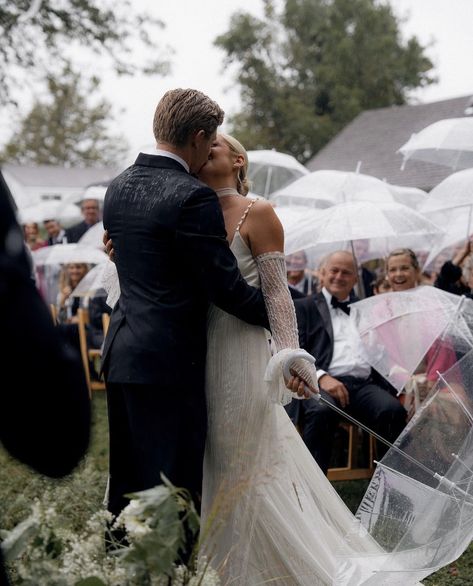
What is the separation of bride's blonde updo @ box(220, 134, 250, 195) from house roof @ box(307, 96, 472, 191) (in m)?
25.9

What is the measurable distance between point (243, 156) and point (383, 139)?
103 feet

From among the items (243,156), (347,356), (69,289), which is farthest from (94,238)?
(243,156)

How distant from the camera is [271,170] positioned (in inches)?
460

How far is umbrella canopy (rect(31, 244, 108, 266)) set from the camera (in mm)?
9500

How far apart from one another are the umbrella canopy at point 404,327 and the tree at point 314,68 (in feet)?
138

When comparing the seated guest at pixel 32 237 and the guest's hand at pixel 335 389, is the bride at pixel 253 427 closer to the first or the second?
the guest's hand at pixel 335 389

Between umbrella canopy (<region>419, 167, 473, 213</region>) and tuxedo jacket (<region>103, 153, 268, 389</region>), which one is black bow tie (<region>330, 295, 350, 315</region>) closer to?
umbrella canopy (<region>419, 167, 473, 213</region>)

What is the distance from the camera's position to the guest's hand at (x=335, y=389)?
5613 mm

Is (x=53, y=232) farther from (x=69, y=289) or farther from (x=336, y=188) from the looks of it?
(x=336, y=188)

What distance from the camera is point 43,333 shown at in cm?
120

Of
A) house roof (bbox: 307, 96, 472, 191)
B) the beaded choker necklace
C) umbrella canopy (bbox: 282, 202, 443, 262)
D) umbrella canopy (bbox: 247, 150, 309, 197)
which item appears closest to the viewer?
the beaded choker necklace

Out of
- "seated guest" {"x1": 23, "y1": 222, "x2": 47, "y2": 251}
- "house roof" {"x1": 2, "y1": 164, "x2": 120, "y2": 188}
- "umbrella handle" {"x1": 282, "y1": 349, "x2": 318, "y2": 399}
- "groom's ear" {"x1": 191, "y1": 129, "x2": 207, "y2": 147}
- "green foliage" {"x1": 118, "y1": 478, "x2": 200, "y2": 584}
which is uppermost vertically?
"groom's ear" {"x1": 191, "y1": 129, "x2": 207, "y2": 147}

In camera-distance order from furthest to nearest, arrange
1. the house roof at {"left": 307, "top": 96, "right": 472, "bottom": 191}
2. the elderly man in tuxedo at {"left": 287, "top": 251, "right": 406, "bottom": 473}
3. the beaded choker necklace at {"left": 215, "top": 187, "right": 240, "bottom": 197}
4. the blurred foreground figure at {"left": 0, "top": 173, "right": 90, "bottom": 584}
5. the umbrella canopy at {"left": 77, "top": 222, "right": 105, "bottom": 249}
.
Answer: the house roof at {"left": 307, "top": 96, "right": 472, "bottom": 191} → the umbrella canopy at {"left": 77, "top": 222, "right": 105, "bottom": 249} → the elderly man in tuxedo at {"left": 287, "top": 251, "right": 406, "bottom": 473} → the beaded choker necklace at {"left": 215, "top": 187, "right": 240, "bottom": 197} → the blurred foreground figure at {"left": 0, "top": 173, "right": 90, "bottom": 584}

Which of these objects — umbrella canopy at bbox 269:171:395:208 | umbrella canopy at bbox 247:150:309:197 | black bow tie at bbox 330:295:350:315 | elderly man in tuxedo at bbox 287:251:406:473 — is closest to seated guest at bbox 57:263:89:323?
umbrella canopy at bbox 269:171:395:208
